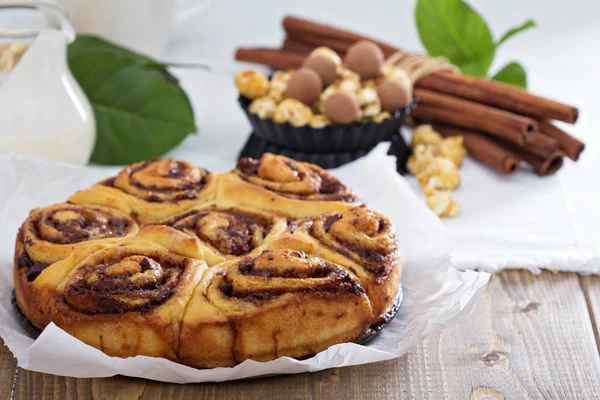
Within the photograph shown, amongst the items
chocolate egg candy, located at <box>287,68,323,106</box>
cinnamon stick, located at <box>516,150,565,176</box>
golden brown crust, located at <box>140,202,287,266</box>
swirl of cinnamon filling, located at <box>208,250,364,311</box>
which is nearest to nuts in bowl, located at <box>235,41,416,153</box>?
chocolate egg candy, located at <box>287,68,323,106</box>

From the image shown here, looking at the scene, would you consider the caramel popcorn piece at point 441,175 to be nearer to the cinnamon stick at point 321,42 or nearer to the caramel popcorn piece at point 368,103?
the caramel popcorn piece at point 368,103

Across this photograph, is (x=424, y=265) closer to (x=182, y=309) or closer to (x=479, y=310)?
(x=479, y=310)

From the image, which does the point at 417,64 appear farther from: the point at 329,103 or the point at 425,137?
the point at 329,103

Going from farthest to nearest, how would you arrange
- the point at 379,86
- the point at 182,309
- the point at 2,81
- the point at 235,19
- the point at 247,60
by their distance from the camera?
the point at 235,19
the point at 247,60
the point at 379,86
the point at 2,81
the point at 182,309

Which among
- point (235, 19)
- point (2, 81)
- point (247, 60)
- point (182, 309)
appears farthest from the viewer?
point (235, 19)

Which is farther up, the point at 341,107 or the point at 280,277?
the point at 280,277

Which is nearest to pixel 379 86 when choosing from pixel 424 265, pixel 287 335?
pixel 424 265

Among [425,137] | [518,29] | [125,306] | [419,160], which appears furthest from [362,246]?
[518,29]
